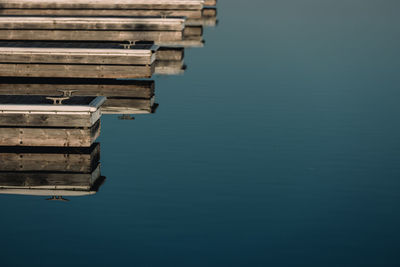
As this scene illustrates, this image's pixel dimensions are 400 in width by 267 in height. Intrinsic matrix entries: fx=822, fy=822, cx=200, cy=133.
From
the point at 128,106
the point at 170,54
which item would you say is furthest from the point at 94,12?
the point at 128,106

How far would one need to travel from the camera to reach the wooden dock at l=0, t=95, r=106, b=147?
42.5 feet

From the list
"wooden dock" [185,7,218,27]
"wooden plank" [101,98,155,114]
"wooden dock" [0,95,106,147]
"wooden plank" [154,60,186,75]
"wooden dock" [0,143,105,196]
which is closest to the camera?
"wooden dock" [0,143,105,196]

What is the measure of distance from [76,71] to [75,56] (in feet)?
1.16

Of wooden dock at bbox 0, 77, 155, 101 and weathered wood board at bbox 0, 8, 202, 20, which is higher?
weathered wood board at bbox 0, 8, 202, 20

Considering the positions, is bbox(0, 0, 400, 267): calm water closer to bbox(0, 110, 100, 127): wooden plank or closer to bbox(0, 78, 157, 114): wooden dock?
bbox(0, 78, 157, 114): wooden dock

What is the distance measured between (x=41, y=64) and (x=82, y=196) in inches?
336

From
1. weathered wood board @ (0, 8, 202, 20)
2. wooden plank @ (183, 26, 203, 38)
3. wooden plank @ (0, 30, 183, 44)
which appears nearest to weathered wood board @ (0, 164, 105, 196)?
wooden plank @ (0, 30, 183, 44)

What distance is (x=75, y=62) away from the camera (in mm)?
19391

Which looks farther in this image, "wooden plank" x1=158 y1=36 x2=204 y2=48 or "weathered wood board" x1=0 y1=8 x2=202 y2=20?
"weathered wood board" x1=0 y1=8 x2=202 y2=20

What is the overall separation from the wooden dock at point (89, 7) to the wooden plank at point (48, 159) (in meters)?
16.5

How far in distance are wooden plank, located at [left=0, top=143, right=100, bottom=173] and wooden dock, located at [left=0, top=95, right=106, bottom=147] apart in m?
0.13

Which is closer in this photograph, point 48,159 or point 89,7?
point 48,159

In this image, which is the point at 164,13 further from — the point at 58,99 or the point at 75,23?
the point at 58,99

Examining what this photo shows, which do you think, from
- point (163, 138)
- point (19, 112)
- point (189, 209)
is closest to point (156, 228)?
point (189, 209)
